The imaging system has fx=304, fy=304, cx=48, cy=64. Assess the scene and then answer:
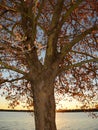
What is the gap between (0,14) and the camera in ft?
46.4

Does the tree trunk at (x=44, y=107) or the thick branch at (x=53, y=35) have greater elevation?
the thick branch at (x=53, y=35)

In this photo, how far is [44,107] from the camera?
39.8ft

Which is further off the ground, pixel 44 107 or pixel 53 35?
pixel 53 35

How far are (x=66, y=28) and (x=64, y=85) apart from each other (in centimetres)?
331

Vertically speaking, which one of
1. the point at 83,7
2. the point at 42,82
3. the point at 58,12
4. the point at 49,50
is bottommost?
the point at 42,82

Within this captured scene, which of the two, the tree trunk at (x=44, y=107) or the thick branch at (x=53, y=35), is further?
the thick branch at (x=53, y=35)

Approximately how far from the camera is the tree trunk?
1208 centimetres

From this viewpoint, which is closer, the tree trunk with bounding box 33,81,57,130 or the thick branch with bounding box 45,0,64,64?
the tree trunk with bounding box 33,81,57,130

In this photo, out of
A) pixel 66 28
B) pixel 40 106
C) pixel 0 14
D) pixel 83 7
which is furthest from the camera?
pixel 66 28

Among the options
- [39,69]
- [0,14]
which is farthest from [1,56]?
[39,69]

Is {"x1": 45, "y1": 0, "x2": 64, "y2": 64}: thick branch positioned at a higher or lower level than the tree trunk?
higher

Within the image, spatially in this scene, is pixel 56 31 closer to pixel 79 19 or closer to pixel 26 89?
pixel 79 19

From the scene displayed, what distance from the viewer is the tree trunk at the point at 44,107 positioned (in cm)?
1208

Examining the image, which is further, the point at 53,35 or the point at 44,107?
the point at 53,35
